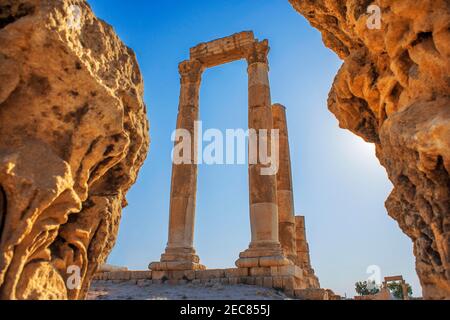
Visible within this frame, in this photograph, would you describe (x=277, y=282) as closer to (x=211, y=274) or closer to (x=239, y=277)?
(x=239, y=277)

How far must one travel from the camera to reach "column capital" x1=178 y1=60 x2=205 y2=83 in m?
17.3

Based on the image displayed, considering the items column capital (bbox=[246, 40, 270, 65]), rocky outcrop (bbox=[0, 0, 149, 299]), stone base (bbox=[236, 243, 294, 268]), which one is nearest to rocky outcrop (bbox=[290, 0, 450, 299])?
rocky outcrop (bbox=[0, 0, 149, 299])

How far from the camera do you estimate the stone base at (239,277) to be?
11.2 metres

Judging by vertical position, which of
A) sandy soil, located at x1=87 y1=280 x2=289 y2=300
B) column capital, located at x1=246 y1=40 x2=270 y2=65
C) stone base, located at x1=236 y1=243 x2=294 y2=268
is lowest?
sandy soil, located at x1=87 y1=280 x2=289 y2=300

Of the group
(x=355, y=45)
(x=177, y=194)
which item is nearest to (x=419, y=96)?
(x=355, y=45)

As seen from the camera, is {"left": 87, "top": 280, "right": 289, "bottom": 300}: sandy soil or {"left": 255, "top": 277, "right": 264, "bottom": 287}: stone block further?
{"left": 255, "top": 277, "right": 264, "bottom": 287}: stone block

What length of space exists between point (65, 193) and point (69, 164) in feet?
0.78

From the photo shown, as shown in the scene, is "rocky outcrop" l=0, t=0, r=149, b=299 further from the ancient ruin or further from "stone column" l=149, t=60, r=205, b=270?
"stone column" l=149, t=60, r=205, b=270

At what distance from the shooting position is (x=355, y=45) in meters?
5.16

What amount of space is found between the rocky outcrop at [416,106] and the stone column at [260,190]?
28.0 ft

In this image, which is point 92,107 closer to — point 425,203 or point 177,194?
point 425,203

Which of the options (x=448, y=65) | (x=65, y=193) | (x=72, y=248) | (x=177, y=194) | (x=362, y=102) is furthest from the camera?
(x=177, y=194)
